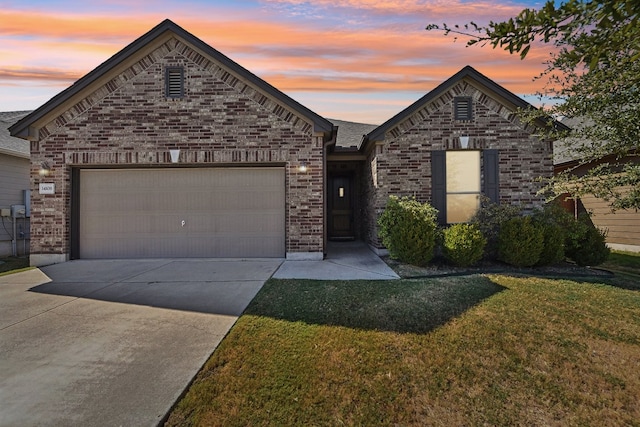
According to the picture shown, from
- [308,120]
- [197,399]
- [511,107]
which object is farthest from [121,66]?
[511,107]

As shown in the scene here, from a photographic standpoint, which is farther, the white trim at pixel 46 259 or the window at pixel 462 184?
the window at pixel 462 184

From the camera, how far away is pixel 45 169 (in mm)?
8469

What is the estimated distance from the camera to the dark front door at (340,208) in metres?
13.3

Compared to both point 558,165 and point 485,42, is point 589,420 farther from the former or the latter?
point 558,165

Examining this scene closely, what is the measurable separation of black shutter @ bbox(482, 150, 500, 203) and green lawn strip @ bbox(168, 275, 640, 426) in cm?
400

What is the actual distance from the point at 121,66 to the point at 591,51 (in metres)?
9.93

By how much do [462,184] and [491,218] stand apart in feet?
3.90

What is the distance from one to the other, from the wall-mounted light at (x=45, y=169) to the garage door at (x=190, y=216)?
1.16 metres

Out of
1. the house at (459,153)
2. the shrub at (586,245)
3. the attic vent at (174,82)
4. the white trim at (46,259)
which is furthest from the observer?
the house at (459,153)

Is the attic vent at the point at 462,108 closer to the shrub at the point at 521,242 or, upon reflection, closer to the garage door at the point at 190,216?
the shrub at the point at 521,242

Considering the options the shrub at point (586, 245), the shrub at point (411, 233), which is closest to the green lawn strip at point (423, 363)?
the shrub at point (411, 233)

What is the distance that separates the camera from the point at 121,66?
27.7ft

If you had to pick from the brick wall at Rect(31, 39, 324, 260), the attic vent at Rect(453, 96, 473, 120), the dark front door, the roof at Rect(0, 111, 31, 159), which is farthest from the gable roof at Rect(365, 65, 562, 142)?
the roof at Rect(0, 111, 31, 159)

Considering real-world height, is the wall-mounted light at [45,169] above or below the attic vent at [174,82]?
below
